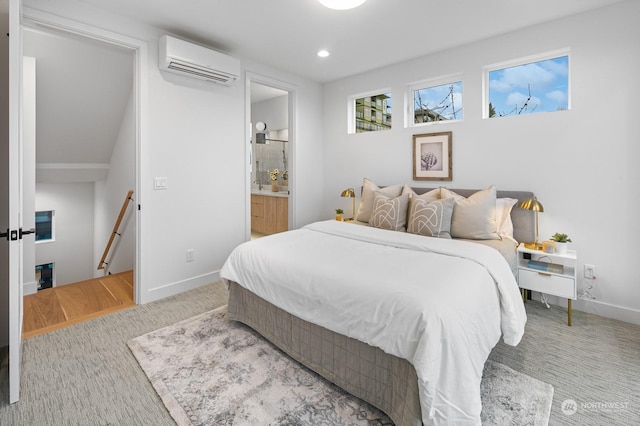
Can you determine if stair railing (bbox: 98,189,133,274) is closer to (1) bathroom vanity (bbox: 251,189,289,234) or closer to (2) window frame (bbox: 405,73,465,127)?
(1) bathroom vanity (bbox: 251,189,289,234)

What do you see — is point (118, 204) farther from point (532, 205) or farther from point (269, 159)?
point (532, 205)

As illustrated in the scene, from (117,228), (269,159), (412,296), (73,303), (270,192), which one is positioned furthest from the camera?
(269,159)

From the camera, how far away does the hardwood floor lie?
2658mm

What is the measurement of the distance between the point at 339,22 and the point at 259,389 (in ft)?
9.92

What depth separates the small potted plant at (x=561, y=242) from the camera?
8.87ft

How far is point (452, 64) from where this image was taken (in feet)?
11.7

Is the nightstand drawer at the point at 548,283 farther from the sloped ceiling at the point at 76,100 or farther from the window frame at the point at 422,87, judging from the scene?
the sloped ceiling at the point at 76,100

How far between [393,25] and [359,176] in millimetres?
1972

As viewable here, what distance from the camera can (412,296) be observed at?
154 centimetres

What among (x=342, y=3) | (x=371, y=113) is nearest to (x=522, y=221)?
(x=371, y=113)

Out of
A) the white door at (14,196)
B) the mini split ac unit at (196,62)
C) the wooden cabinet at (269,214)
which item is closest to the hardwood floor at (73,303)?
the white door at (14,196)

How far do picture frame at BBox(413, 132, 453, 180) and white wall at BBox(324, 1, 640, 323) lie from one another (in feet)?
0.31
